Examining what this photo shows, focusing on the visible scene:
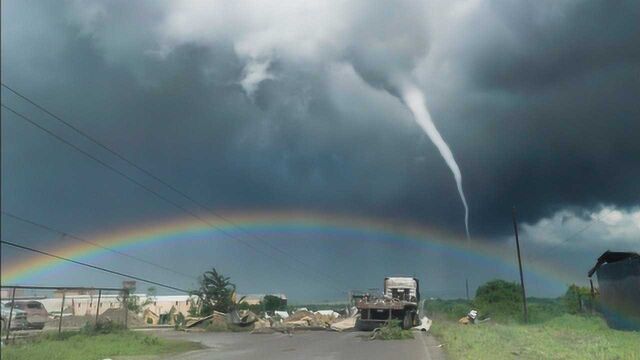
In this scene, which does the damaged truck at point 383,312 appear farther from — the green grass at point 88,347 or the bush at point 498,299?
the bush at point 498,299

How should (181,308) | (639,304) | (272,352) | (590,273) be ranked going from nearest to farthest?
(272,352) < (639,304) < (590,273) < (181,308)

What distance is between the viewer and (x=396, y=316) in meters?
37.2

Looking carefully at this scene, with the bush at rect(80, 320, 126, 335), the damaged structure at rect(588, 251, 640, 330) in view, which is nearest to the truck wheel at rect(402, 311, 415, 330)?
the damaged structure at rect(588, 251, 640, 330)

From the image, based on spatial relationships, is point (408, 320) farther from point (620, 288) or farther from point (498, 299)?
point (498, 299)

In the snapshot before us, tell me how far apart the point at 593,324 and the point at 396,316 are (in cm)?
1233

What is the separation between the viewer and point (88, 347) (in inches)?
849

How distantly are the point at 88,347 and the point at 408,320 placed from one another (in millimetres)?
22636

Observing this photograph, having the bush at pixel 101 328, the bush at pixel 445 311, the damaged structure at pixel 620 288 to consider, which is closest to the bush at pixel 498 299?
the bush at pixel 445 311

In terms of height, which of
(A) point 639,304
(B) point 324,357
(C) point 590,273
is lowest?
(B) point 324,357

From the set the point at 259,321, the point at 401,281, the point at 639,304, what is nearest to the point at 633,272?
the point at 639,304

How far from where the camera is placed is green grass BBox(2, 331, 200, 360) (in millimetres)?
17766

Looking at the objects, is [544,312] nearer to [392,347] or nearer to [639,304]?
[639,304]

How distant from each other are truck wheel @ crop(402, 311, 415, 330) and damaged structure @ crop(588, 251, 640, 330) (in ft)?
40.8

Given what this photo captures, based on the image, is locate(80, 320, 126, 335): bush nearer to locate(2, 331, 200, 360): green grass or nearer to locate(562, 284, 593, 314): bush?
locate(2, 331, 200, 360): green grass
